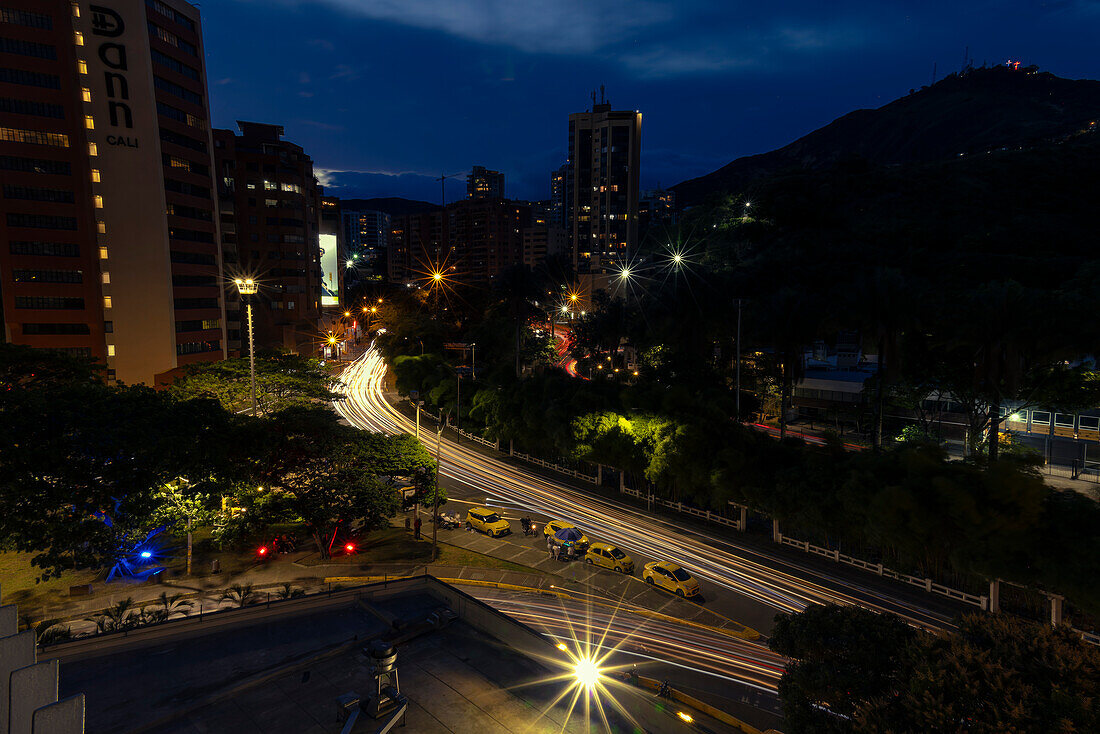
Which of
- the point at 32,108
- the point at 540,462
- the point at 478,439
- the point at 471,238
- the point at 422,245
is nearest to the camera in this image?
the point at 540,462

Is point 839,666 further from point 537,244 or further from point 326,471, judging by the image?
point 537,244

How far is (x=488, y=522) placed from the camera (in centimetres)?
3250

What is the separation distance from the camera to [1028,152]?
154ft

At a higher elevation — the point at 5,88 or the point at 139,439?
the point at 5,88

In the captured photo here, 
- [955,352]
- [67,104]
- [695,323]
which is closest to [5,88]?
[67,104]

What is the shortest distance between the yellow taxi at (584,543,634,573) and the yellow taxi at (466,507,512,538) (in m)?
5.87

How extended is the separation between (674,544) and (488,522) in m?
10.7

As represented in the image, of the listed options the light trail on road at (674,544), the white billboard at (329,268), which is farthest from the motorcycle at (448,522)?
the white billboard at (329,268)

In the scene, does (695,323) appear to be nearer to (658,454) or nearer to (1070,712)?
(658,454)

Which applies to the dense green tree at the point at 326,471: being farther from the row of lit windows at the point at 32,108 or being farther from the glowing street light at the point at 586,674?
the row of lit windows at the point at 32,108

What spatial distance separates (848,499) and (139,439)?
91.3 feet

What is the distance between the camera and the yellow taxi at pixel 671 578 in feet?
81.0

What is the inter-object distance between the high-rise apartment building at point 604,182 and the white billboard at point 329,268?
6491cm

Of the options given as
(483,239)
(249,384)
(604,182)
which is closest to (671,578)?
(249,384)
